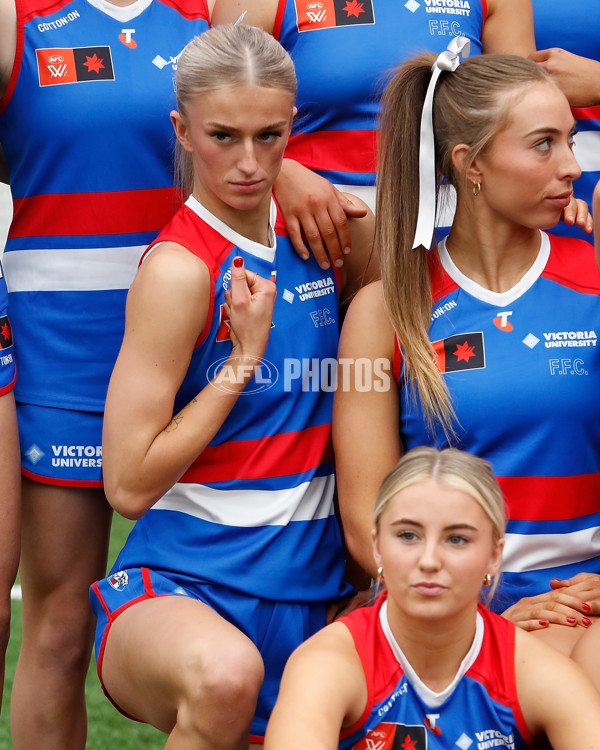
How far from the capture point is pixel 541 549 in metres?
2.63

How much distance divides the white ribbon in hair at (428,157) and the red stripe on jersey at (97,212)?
2.05 feet

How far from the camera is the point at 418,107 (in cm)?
279

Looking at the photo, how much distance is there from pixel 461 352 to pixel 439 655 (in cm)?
70

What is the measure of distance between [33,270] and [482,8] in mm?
1316

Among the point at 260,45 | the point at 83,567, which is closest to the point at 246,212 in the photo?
the point at 260,45

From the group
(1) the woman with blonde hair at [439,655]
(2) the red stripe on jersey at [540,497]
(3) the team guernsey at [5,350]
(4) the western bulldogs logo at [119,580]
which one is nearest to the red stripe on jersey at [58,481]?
(3) the team guernsey at [5,350]

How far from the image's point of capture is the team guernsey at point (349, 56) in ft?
9.47

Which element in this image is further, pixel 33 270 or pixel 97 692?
pixel 97 692

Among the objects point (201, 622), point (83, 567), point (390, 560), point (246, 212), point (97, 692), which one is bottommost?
point (97, 692)

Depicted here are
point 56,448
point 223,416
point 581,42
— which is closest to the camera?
point 223,416

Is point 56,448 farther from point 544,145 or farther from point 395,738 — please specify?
point 544,145

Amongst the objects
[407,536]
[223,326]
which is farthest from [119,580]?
[407,536]

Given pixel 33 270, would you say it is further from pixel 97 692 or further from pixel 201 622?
pixel 97 692

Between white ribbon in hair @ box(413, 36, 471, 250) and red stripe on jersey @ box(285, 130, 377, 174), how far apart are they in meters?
0.24
